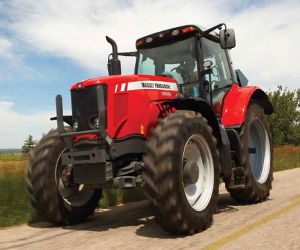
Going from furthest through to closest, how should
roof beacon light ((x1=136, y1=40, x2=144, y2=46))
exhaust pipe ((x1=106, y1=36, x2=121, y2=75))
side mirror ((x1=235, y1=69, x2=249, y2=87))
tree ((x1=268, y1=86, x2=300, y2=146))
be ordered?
tree ((x1=268, y1=86, x2=300, y2=146)), side mirror ((x1=235, y1=69, x2=249, y2=87)), roof beacon light ((x1=136, y1=40, x2=144, y2=46)), exhaust pipe ((x1=106, y1=36, x2=121, y2=75))

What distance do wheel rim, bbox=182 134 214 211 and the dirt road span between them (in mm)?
352

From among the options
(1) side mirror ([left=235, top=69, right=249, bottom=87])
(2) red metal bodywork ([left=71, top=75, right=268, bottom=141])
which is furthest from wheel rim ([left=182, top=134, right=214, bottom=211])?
(1) side mirror ([left=235, top=69, right=249, bottom=87])

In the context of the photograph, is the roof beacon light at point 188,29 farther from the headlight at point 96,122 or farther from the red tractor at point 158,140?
the headlight at point 96,122

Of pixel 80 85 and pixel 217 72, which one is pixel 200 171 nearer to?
pixel 80 85

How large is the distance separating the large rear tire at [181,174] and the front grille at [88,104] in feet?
2.82

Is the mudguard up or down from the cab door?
down

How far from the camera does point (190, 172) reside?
4.26 metres

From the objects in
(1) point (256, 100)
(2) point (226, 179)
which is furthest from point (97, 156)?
(1) point (256, 100)

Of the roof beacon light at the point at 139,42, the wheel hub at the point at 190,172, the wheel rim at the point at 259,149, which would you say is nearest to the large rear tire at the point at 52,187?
the wheel hub at the point at 190,172

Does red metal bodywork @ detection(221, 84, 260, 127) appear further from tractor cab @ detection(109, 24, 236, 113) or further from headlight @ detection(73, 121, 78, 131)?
headlight @ detection(73, 121, 78, 131)

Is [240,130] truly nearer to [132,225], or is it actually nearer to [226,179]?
[226,179]

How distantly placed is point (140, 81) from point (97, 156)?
3.63ft

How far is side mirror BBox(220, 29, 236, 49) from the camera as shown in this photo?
202 inches

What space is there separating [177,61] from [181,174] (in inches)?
86.9
